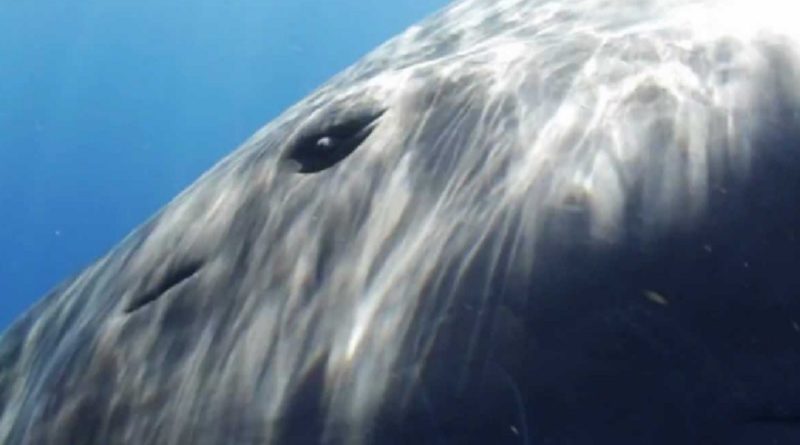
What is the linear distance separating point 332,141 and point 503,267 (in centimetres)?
89

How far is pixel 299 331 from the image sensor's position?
239 cm

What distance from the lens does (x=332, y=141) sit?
280 cm

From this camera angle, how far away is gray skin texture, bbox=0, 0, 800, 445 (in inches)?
74.2

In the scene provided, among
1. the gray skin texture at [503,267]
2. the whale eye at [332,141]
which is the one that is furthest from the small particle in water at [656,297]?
the whale eye at [332,141]

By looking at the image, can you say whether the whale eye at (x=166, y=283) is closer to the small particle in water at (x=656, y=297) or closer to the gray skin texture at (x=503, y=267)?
the gray skin texture at (x=503, y=267)

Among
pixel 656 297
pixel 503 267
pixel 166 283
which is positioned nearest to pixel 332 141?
pixel 166 283

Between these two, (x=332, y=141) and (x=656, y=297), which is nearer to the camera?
(x=656, y=297)

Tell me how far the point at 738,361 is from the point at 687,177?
38 centimetres

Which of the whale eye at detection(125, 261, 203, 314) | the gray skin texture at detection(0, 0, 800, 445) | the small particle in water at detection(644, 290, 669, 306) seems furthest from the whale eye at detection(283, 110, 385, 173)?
the small particle in water at detection(644, 290, 669, 306)

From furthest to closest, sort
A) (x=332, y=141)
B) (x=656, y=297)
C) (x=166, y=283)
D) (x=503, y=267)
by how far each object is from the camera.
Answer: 1. (x=166, y=283)
2. (x=332, y=141)
3. (x=503, y=267)
4. (x=656, y=297)

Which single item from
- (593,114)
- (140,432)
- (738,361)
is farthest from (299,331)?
(738,361)

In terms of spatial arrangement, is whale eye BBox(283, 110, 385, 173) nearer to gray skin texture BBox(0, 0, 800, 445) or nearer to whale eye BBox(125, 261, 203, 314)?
gray skin texture BBox(0, 0, 800, 445)

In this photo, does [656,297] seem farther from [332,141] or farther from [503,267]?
[332,141]

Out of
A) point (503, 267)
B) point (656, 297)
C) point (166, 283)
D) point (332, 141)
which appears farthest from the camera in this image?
point (166, 283)
